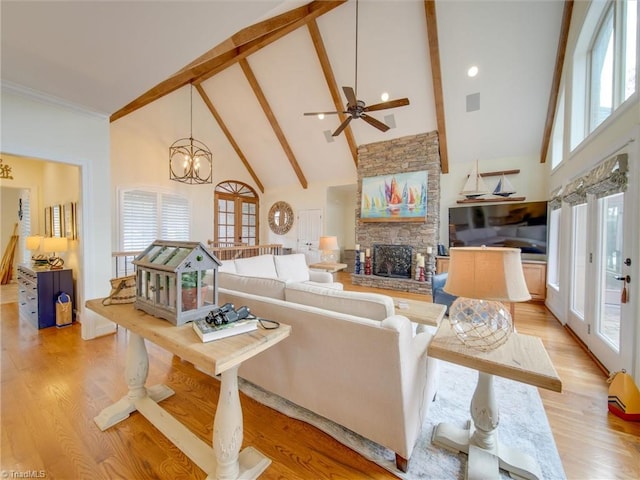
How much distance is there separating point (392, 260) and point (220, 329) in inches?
212

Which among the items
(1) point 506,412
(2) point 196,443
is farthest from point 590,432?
(2) point 196,443

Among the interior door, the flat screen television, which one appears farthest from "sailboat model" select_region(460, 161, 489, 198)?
the interior door

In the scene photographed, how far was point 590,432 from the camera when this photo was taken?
5.61 ft

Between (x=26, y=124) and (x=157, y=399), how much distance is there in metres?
2.96

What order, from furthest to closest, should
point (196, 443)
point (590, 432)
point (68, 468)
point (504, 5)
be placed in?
point (504, 5) → point (590, 432) → point (196, 443) → point (68, 468)

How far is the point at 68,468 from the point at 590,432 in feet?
10.4

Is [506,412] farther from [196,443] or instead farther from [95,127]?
[95,127]

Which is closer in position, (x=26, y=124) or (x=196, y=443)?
(x=196, y=443)

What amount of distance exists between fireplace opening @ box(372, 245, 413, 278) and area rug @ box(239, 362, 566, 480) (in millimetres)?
3658

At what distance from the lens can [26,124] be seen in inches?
101

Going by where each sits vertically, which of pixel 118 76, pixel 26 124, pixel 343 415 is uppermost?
pixel 118 76

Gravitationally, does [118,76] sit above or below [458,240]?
above

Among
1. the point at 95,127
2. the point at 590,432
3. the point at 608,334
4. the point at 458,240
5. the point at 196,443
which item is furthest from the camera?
the point at 458,240

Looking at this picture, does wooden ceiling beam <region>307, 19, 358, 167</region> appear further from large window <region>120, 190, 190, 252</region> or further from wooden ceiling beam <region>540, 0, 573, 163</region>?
large window <region>120, 190, 190, 252</region>
